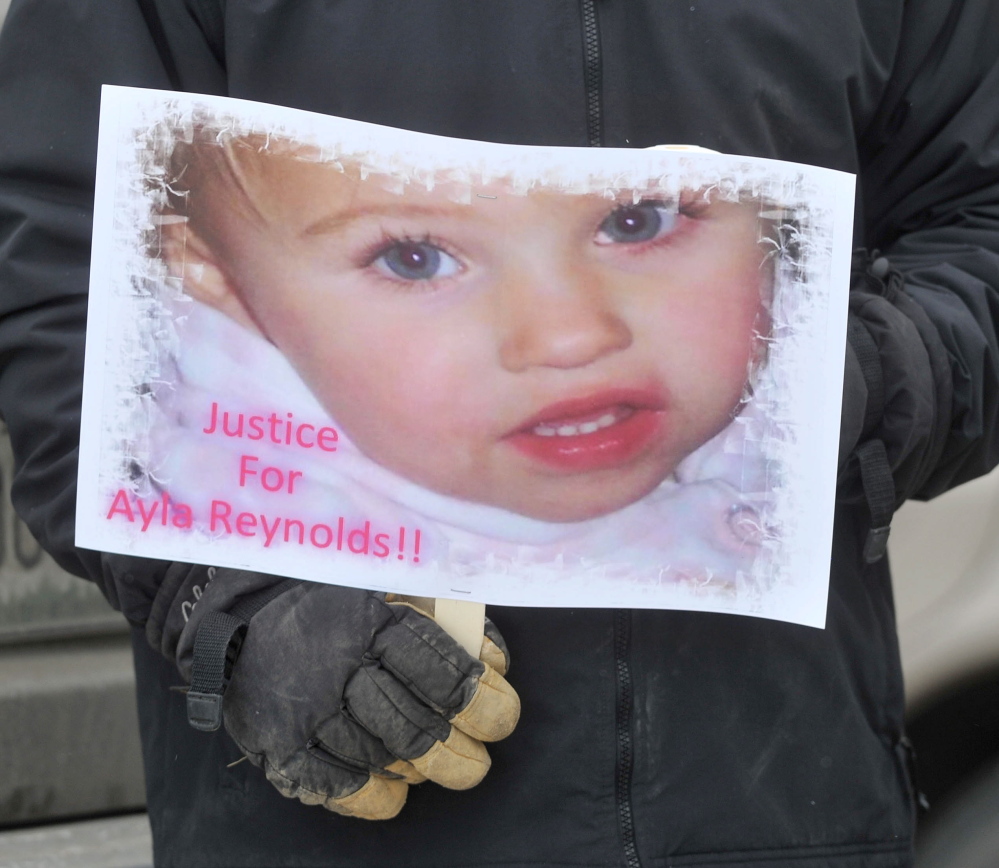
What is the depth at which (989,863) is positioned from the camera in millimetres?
1626

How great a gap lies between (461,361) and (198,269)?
0.23 m

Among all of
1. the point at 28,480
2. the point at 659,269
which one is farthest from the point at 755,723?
the point at 28,480

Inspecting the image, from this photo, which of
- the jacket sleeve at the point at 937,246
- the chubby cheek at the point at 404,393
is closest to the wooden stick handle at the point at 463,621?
the chubby cheek at the point at 404,393

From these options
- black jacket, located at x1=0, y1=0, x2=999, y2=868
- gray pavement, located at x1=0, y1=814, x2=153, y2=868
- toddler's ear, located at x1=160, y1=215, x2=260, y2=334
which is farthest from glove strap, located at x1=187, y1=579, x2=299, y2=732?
gray pavement, located at x1=0, y1=814, x2=153, y2=868

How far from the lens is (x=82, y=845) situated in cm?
187

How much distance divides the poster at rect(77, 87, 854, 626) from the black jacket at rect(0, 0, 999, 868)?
0.09 meters

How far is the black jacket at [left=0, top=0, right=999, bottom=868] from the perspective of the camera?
3.17 ft

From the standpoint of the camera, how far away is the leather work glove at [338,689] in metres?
0.90

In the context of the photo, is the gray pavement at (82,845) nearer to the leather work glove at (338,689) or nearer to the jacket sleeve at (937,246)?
the leather work glove at (338,689)

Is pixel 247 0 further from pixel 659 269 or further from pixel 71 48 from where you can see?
pixel 659 269

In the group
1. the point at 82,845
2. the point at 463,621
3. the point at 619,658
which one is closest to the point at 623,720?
the point at 619,658

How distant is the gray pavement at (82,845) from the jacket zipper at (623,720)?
1.09 metres

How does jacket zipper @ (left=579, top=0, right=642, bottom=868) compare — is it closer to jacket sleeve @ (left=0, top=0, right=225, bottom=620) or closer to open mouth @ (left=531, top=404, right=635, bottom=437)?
open mouth @ (left=531, top=404, right=635, bottom=437)

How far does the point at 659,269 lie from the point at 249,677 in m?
→ 0.48
